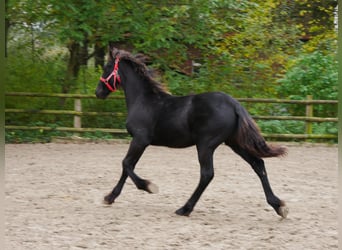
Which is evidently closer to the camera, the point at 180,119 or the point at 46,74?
the point at 180,119

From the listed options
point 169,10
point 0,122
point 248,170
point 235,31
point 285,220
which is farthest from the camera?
point 235,31

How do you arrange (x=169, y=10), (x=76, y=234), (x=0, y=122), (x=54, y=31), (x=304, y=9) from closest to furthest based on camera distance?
(x=0, y=122)
(x=76, y=234)
(x=169, y=10)
(x=54, y=31)
(x=304, y=9)

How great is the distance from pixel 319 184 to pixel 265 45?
732cm

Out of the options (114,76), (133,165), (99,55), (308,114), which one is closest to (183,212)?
(133,165)

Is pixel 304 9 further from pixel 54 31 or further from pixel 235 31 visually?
pixel 54 31

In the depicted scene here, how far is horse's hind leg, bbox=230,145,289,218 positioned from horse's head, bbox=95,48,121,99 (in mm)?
1690

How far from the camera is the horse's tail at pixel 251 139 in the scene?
19.2 ft

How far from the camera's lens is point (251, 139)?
584cm

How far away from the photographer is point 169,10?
12.2 m

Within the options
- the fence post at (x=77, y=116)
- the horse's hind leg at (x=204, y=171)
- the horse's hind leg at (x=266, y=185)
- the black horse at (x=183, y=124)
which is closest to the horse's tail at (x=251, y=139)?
the black horse at (x=183, y=124)

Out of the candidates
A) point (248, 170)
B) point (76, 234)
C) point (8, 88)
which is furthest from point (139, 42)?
point (76, 234)

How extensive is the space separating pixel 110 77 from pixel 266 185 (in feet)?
7.51

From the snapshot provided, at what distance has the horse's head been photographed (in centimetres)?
666

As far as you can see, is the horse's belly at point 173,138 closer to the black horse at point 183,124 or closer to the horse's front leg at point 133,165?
the black horse at point 183,124
